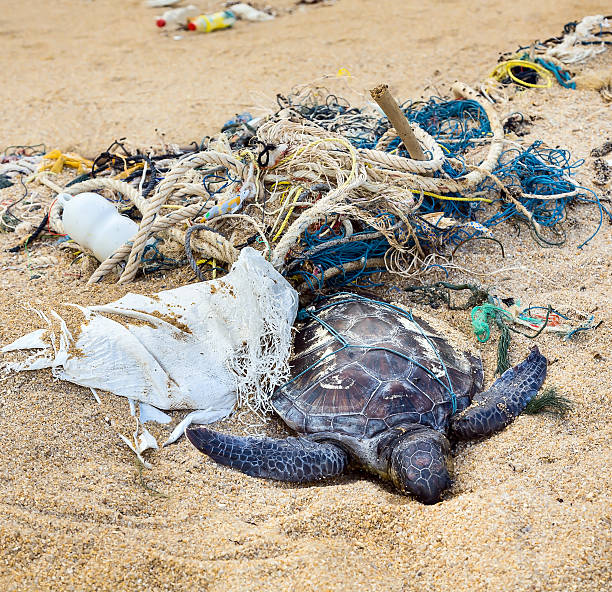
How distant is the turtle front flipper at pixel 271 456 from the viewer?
2021mm

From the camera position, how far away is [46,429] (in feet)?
6.57

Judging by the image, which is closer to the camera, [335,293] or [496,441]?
[496,441]

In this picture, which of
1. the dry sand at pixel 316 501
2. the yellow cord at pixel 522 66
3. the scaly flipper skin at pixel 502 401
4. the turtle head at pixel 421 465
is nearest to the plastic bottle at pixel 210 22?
the yellow cord at pixel 522 66

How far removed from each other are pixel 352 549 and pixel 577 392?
40.3 inches

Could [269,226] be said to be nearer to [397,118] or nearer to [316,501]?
[397,118]

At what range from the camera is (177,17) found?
7520 mm

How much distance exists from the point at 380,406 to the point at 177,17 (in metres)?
6.82

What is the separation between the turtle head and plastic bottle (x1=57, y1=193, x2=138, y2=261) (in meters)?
1.58

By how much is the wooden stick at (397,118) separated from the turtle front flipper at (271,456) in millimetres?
1505

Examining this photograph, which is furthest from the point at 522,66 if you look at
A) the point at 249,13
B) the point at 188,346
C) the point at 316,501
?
the point at 249,13

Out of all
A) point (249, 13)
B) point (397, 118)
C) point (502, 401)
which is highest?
point (397, 118)

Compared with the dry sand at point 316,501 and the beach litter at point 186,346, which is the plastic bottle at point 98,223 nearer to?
the dry sand at point 316,501

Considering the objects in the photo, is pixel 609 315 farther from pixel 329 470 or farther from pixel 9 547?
pixel 9 547

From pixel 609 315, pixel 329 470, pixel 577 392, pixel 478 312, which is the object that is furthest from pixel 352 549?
pixel 609 315
